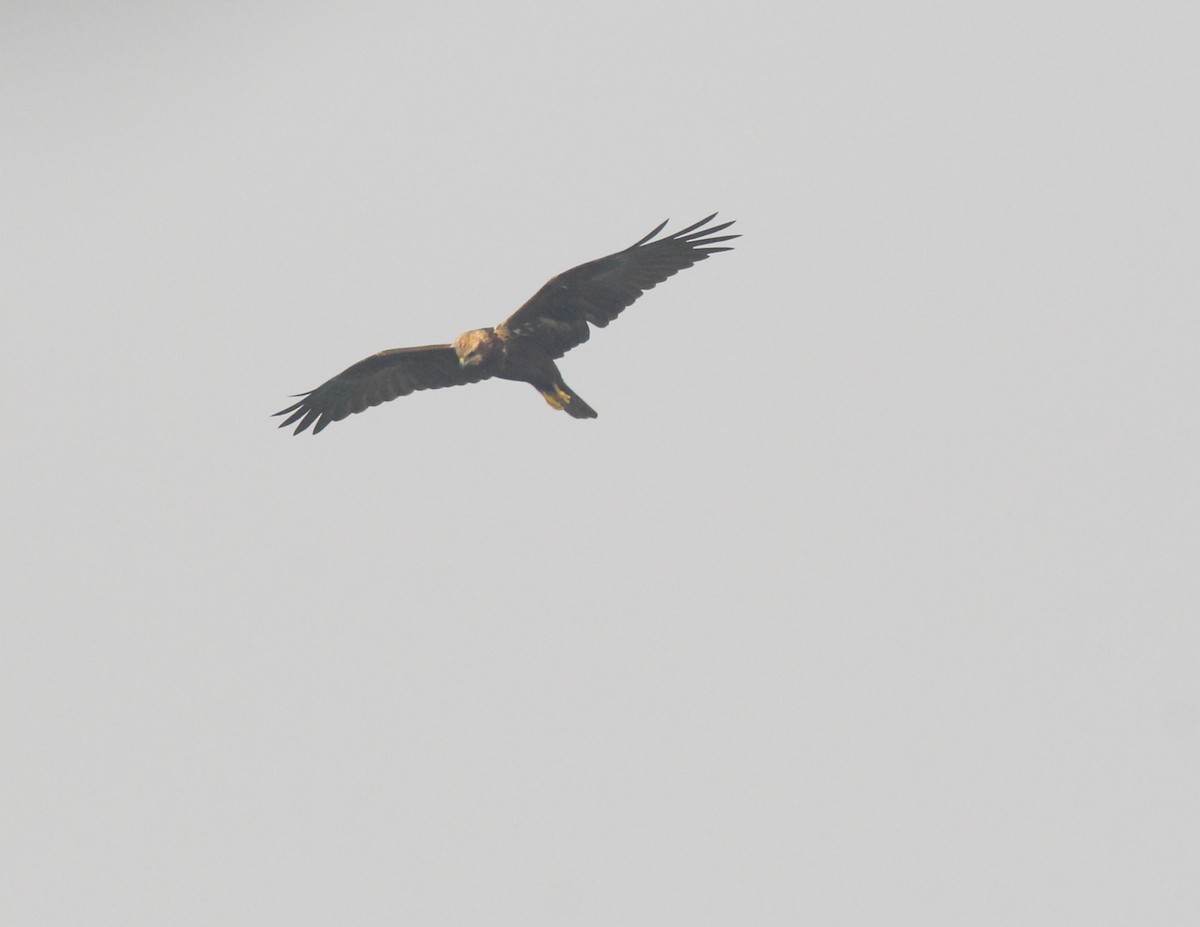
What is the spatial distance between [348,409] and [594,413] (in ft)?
11.4

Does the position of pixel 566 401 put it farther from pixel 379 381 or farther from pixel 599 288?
pixel 379 381

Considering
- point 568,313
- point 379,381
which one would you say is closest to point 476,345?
point 568,313

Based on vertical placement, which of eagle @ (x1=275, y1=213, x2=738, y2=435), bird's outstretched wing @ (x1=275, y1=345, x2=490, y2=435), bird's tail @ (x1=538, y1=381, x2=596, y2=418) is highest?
bird's outstretched wing @ (x1=275, y1=345, x2=490, y2=435)

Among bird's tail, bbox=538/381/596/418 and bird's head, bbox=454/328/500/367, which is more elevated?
bird's head, bbox=454/328/500/367

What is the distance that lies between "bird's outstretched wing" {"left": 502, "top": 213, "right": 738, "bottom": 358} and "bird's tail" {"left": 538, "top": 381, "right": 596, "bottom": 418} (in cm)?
41

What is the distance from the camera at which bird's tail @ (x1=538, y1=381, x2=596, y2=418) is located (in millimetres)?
15688

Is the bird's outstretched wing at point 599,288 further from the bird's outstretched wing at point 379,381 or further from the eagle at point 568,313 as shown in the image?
the bird's outstretched wing at point 379,381

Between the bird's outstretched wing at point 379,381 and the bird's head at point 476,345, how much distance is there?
40 centimetres

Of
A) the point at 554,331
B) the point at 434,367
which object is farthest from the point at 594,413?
the point at 434,367

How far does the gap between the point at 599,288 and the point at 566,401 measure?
137 cm

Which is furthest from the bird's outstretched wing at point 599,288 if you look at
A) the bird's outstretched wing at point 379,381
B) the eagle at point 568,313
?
the bird's outstretched wing at point 379,381

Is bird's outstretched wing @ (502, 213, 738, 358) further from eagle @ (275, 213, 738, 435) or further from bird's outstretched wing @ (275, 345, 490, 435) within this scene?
bird's outstretched wing @ (275, 345, 490, 435)

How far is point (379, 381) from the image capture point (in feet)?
56.5

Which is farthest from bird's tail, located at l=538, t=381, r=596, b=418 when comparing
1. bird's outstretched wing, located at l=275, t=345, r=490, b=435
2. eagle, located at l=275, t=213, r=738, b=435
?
bird's outstretched wing, located at l=275, t=345, r=490, b=435
